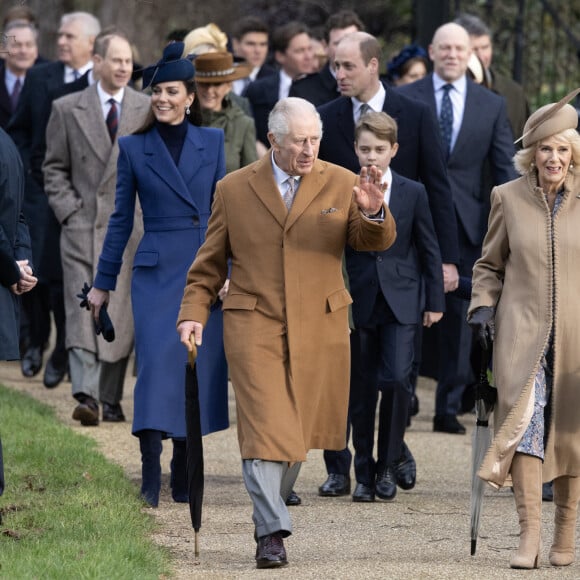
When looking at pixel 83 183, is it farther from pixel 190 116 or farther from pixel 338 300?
pixel 338 300

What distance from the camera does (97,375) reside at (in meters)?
10.9

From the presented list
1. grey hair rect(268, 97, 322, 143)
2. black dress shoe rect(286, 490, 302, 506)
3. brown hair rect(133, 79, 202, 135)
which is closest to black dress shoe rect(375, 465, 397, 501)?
black dress shoe rect(286, 490, 302, 506)

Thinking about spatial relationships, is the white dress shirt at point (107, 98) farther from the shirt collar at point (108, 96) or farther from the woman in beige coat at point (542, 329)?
the woman in beige coat at point (542, 329)

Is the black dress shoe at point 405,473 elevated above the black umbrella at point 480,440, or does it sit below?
below

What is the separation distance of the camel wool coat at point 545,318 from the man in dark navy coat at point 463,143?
3745 mm

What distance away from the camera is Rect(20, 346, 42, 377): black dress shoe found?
13.0m

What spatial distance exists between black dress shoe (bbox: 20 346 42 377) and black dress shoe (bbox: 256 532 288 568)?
246 inches

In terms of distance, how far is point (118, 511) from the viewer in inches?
311

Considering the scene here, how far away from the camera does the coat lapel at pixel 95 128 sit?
10891 mm

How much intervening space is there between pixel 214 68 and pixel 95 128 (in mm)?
1212

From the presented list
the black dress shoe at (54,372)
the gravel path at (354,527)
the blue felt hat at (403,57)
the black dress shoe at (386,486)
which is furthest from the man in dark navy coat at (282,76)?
the black dress shoe at (386,486)

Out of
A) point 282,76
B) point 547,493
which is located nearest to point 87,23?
point 282,76

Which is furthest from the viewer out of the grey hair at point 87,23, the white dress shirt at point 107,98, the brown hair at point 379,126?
the grey hair at point 87,23

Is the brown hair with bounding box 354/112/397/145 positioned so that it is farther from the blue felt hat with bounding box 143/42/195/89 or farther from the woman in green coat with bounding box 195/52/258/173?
the woman in green coat with bounding box 195/52/258/173
